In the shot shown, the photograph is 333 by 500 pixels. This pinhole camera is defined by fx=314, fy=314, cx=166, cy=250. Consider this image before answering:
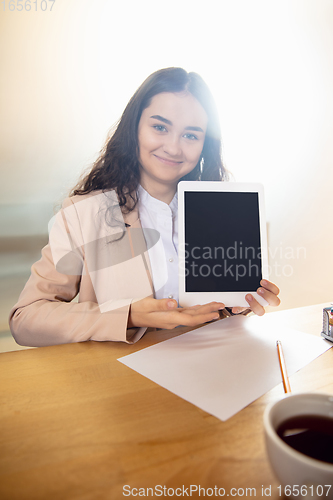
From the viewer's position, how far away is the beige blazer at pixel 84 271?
2.27 feet

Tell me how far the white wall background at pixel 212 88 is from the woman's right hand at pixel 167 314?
1.23 meters

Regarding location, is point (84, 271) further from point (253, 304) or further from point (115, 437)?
point (115, 437)

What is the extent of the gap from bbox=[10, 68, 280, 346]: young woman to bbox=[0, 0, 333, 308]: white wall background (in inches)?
27.8

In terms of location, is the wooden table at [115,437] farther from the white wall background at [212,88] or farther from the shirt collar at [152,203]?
the white wall background at [212,88]

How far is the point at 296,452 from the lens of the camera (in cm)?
24

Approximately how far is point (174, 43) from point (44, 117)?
86 cm

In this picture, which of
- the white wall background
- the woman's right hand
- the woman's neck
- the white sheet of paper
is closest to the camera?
the white sheet of paper

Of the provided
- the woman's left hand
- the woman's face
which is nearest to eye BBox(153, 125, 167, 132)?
the woman's face

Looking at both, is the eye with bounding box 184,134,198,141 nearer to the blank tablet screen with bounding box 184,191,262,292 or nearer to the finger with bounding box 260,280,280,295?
the blank tablet screen with bounding box 184,191,262,292

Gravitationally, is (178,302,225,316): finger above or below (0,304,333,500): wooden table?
above

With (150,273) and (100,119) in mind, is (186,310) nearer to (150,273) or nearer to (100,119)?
(150,273)

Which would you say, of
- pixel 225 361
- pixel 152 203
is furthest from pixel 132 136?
pixel 225 361

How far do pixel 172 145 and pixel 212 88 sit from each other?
1.16 meters

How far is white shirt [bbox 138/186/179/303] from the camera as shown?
3.28ft
